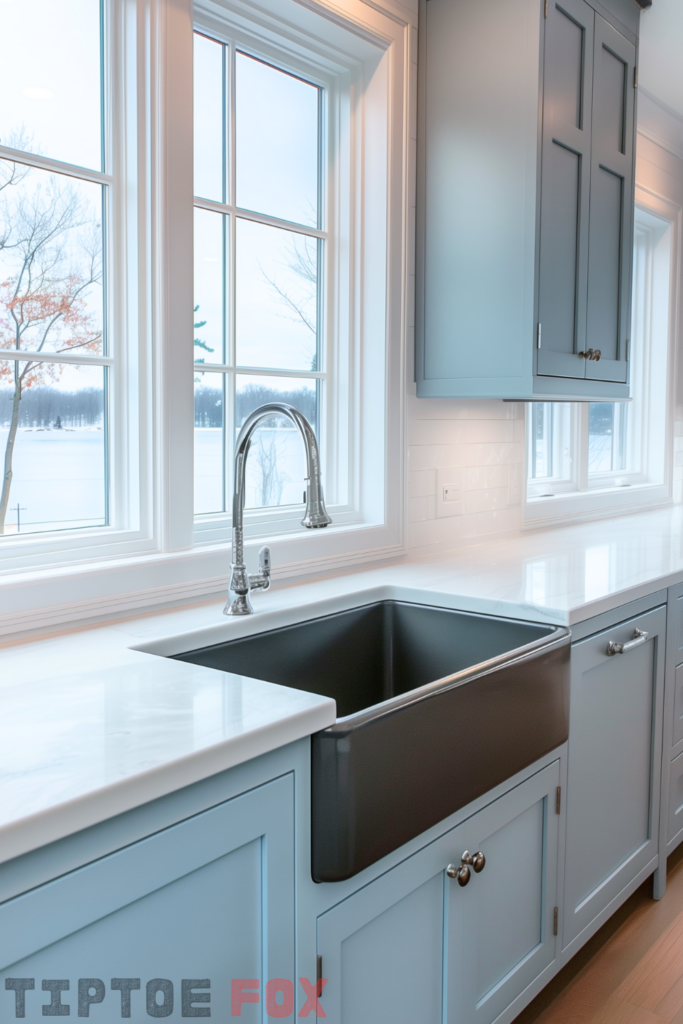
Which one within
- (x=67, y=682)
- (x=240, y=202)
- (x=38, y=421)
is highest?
(x=240, y=202)

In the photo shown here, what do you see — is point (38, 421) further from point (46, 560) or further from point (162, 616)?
point (162, 616)

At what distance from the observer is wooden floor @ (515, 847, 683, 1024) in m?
1.85

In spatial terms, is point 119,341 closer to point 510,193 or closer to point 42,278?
point 42,278

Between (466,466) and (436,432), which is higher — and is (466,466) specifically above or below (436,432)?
below

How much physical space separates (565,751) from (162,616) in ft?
2.93

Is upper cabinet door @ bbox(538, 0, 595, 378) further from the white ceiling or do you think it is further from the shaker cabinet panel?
the shaker cabinet panel

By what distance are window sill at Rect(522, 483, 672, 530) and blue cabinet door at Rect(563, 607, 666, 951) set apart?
92 centimetres

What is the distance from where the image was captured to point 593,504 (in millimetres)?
3545

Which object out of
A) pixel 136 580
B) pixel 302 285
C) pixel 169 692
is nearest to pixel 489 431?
pixel 302 285

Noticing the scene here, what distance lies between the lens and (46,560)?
1.63 m

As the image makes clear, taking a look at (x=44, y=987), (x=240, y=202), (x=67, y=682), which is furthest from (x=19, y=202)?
(x=44, y=987)

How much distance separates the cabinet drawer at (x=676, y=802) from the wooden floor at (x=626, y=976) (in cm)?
19

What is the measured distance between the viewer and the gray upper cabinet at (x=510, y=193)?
2217 mm

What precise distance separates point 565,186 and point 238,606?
153 centimetres
